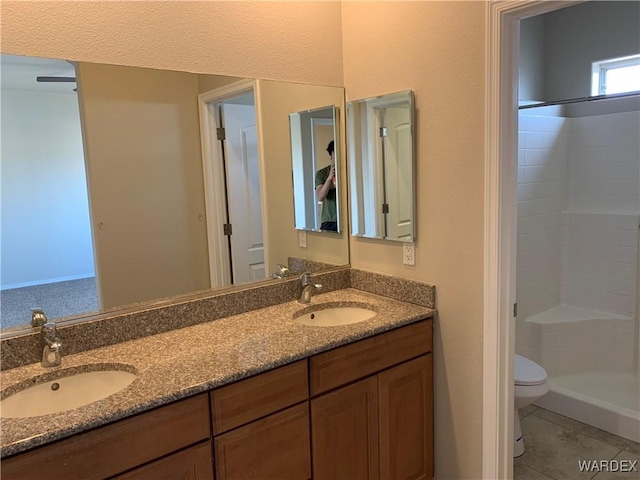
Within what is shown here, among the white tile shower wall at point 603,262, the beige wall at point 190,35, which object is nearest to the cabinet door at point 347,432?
the beige wall at point 190,35

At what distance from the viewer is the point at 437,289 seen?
2080 millimetres

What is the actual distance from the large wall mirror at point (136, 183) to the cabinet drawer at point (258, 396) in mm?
595

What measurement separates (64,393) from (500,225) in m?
1.60

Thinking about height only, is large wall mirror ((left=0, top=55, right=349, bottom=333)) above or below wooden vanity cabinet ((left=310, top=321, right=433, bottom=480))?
above

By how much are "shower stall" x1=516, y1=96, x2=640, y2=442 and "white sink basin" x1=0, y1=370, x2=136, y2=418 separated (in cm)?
246

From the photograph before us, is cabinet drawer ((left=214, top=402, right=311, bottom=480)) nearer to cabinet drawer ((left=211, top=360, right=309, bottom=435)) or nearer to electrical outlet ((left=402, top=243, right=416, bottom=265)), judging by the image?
cabinet drawer ((left=211, top=360, right=309, bottom=435))

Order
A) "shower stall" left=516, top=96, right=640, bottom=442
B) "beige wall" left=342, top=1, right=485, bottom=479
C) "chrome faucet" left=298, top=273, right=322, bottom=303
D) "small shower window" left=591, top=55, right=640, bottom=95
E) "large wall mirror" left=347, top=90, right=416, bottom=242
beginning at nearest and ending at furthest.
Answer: "beige wall" left=342, top=1, right=485, bottom=479
"large wall mirror" left=347, top=90, right=416, bottom=242
"chrome faucet" left=298, top=273, right=322, bottom=303
"shower stall" left=516, top=96, right=640, bottom=442
"small shower window" left=591, top=55, right=640, bottom=95

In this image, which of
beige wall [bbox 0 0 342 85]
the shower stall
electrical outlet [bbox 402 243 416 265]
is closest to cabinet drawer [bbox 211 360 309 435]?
electrical outlet [bbox 402 243 416 265]

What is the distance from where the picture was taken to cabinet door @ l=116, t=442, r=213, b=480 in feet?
4.42

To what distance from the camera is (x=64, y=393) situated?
A: 1.52 metres

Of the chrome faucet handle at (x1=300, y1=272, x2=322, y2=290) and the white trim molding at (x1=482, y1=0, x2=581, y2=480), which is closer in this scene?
the white trim molding at (x1=482, y1=0, x2=581, y2=480)

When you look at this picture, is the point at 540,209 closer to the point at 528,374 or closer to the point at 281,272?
the point at 528,374

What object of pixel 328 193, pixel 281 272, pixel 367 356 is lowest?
pixel 367 356

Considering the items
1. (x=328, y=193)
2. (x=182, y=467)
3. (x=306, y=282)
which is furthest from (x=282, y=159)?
(x=182, y=467)
